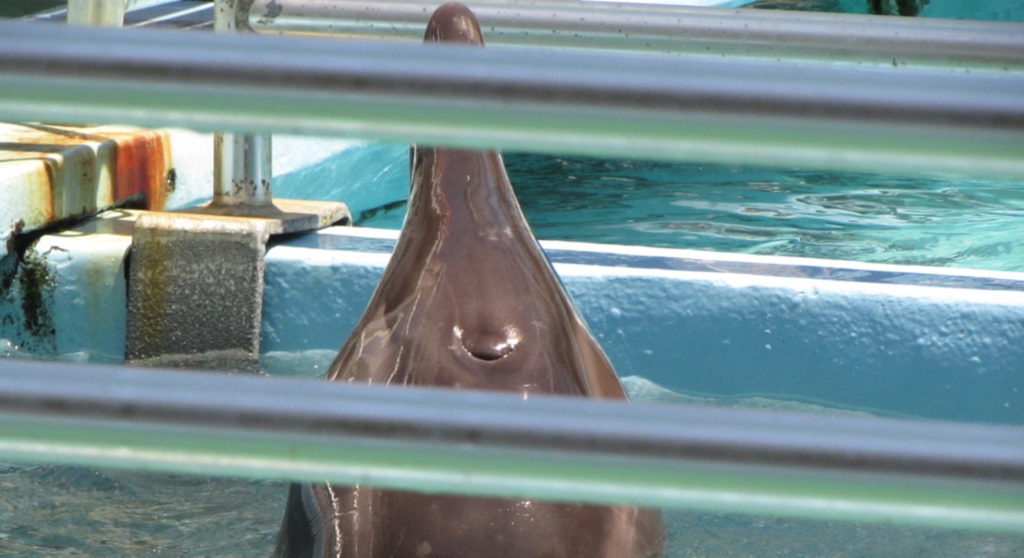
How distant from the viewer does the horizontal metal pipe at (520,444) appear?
21.7 inches

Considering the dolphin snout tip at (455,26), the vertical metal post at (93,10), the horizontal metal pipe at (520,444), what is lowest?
the vertical metal post at (93,10)

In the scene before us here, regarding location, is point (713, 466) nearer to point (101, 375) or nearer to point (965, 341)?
point (101, 375)

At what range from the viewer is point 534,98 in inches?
22.2

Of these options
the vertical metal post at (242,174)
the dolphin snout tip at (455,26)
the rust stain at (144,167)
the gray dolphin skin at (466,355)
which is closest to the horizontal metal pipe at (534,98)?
the gray dolphin skin at (466,355)

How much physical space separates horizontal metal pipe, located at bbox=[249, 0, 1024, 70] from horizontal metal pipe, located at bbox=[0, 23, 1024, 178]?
597mm

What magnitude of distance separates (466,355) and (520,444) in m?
1.29

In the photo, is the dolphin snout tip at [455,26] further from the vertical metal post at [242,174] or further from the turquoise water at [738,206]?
the turquoise water at [738,206]

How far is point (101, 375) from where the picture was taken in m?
0.60

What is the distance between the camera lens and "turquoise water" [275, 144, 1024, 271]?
4.89 metres

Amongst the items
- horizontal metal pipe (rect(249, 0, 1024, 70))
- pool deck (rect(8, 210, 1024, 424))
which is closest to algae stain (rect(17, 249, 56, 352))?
pool deck (rect(8, 210, 1024, 424))

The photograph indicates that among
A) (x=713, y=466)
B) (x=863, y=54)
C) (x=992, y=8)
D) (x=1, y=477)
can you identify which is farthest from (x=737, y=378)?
(x=992, y=8)

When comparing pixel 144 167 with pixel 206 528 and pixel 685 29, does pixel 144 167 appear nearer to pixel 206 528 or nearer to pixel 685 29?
pixel 206 528

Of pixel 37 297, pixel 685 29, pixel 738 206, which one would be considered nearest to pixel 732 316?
pixel 685 29

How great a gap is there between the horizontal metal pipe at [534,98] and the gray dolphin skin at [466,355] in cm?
122
